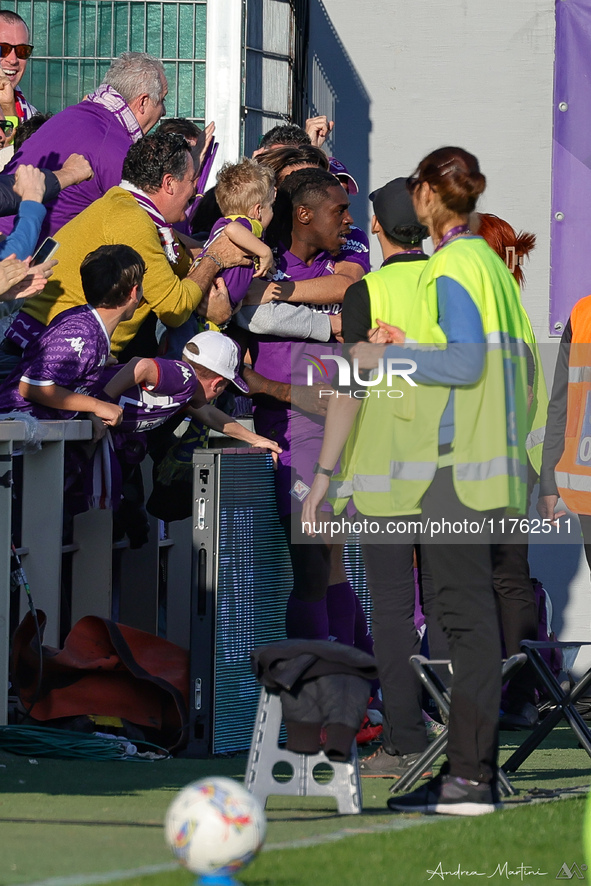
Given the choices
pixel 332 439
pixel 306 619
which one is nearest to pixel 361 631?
pixel 306 619

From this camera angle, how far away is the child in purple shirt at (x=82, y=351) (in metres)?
4.54

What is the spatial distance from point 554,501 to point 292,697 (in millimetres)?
1361

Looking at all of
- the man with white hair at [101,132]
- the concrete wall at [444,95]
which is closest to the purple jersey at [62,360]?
the man with white hair at [101,132]

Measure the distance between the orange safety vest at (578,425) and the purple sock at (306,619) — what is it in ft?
3.22

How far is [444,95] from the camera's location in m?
7.51

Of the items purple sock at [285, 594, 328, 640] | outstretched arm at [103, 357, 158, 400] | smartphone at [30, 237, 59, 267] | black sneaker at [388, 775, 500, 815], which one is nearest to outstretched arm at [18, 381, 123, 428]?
outstretched arm at [103, 357, 158, 400]

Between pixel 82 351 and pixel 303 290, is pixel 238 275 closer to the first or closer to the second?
pixel 303 290

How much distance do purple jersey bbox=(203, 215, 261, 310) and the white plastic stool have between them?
1.94 m

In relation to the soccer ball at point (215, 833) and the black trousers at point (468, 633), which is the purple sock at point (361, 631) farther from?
the soccer ball at point (215, 833)

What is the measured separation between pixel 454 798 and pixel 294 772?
0.39m

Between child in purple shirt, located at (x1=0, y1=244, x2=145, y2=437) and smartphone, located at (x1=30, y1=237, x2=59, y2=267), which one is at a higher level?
smartphone, located at (x1=30, y1=237, x2=59, y2=267)

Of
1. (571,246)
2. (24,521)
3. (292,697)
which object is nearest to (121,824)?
(292,697)

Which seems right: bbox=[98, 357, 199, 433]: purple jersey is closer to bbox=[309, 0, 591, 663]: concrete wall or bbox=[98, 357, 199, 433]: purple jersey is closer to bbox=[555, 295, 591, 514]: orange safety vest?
bbox=[555, 295, 591, 514]: orange safety vest

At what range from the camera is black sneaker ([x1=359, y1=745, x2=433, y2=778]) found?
12.8 ft
